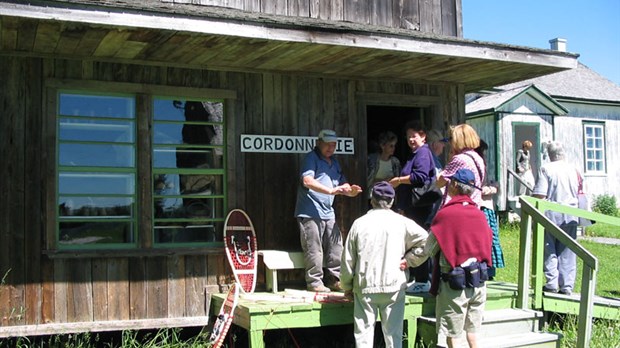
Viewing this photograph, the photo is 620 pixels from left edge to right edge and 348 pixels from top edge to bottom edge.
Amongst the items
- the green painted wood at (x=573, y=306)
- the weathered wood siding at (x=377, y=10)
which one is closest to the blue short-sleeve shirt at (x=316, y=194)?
the weathered wood siding at (x=377, y=10)

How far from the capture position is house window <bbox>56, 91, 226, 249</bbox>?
24.5 feet

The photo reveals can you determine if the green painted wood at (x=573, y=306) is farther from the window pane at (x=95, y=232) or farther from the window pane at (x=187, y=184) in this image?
the window pane at (x=95, y=232)

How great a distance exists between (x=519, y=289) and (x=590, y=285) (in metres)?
0.92

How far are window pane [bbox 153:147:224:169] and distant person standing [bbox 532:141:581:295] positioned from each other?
374cm

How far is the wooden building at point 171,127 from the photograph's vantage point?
7016 millimetres

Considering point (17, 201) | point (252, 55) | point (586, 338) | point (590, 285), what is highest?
point (252, 55)

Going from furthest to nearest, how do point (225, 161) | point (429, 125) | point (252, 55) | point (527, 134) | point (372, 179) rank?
point (527, 134), point (429, 125), point (372, 179), point (225, 161), point (252, 55)

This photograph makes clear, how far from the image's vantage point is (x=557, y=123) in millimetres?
22500

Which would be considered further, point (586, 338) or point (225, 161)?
point (225, 161)

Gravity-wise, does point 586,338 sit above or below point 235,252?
below

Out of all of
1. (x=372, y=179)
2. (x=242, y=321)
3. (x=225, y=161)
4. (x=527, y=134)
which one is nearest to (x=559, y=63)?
(x=372, y=179)

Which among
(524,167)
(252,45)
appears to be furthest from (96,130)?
(524,167)

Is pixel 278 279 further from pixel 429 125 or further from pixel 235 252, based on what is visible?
pixel 429 125

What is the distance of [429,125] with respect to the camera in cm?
934
